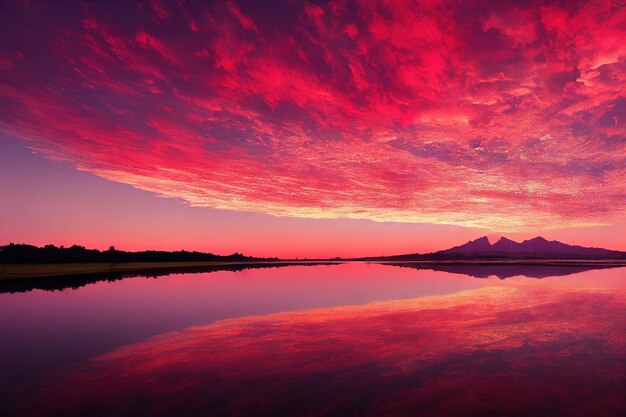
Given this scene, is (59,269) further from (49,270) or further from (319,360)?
(319,360)

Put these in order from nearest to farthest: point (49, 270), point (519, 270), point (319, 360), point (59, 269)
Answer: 1. point (319, 360)
2. point (519, 270)
3. point (49, 270)
4. point (59, 269)

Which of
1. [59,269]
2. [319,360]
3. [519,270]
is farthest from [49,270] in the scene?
[519,270]

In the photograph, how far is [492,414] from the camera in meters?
7.25

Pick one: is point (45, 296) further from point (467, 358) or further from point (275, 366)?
point (467, 358)

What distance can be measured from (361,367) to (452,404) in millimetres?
3150

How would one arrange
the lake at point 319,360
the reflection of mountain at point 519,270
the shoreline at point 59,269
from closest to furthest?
the lake at point 319,360
the reflection of mountain at point 519,270
the shoreline at point 59,269

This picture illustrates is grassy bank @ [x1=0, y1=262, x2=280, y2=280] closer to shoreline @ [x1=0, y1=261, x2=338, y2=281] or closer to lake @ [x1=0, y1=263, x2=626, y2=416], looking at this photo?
shoreline @ [x1=0, y1=261, x2=338, y2=281]

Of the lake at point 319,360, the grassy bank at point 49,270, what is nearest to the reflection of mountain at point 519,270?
the lake at point 319,360

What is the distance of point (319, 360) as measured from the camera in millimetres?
11039

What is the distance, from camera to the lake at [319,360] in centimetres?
788

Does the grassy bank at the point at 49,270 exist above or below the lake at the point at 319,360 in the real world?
above

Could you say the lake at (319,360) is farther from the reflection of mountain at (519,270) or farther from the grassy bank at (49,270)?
the grassy bank at (49,270)

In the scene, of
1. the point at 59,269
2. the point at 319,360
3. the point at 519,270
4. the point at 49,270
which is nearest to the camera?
the point at 319,360

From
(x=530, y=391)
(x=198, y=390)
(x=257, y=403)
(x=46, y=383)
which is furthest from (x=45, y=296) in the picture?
(x=530, y=391)
